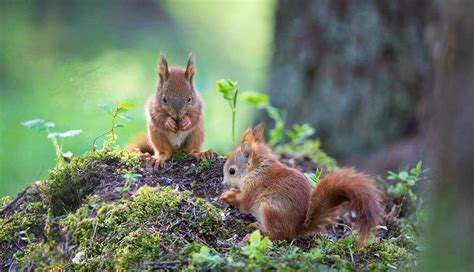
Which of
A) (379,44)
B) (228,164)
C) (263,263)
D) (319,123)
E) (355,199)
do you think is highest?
(379,44)

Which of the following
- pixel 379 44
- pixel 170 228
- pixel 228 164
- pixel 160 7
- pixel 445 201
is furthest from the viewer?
pixel 160 7

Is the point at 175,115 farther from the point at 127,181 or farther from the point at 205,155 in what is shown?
the point at 127,181

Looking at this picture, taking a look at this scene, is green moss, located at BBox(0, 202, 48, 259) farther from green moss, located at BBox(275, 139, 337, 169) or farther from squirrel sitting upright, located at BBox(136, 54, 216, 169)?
green moss, located at BBox(275, 139, 337, 169)

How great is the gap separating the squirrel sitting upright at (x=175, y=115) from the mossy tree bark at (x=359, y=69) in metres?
2.43

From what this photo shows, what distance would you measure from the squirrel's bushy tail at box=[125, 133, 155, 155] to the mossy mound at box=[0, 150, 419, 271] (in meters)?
0.38

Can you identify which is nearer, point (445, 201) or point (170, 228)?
point (445, 201)

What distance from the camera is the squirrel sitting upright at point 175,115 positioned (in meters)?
4.09

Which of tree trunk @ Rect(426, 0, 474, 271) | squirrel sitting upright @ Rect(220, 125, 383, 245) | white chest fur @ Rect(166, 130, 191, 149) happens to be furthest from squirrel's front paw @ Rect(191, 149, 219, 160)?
tree trunk @ Rect(426, 0, 474, 271)

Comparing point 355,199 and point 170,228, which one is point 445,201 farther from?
point 170,228

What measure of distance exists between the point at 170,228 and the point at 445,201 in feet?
4.30

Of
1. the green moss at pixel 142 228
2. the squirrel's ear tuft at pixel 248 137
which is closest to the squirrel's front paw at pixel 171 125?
the squirrel's ear tuft at pixel 248 137

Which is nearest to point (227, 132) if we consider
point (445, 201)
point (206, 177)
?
point (206, 177)

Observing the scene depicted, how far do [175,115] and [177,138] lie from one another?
0.13 metres

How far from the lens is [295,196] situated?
3.34 m
